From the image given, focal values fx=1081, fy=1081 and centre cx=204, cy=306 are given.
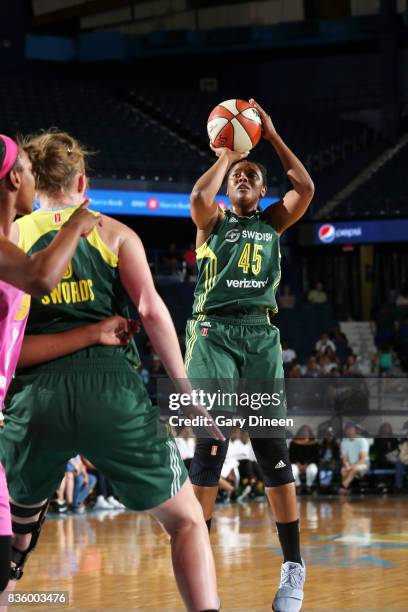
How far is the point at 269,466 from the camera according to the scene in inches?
236

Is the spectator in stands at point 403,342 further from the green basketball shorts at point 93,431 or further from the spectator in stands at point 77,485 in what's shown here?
the green basketball shorts at point 93,431

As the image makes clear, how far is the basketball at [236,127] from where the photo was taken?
20.2 ft

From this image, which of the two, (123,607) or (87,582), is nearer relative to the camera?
(123,607)

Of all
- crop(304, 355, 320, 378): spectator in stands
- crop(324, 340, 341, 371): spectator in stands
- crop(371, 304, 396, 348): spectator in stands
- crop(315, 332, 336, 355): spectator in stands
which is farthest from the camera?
crop(371, 304, 396, 348): spectator in stands

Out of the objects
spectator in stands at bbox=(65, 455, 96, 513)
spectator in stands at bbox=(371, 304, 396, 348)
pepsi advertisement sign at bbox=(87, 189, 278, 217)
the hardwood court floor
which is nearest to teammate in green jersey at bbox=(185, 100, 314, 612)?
the hardwood court floor

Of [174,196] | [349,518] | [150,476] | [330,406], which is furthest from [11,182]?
[174,196]

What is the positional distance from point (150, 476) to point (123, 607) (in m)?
2.67

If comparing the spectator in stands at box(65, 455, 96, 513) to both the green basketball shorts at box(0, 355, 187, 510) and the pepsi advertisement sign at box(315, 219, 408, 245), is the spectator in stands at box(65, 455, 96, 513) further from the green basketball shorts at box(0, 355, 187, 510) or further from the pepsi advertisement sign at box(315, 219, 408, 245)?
the pepsi advertisement sign at box(315, 219, 408, 245)

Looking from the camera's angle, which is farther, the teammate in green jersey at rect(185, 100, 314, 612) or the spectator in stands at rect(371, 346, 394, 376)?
the spectator in stands at rect(371, 346, 394, 376)

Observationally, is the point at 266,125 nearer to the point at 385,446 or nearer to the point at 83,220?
the point at 83,220

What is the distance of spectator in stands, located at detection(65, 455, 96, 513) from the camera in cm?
1395

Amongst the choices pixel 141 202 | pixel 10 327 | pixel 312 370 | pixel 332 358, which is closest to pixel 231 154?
pixel 10 327

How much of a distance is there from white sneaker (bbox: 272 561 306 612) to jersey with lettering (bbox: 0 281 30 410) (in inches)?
96.4

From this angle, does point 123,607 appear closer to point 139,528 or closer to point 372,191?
point 139,528
